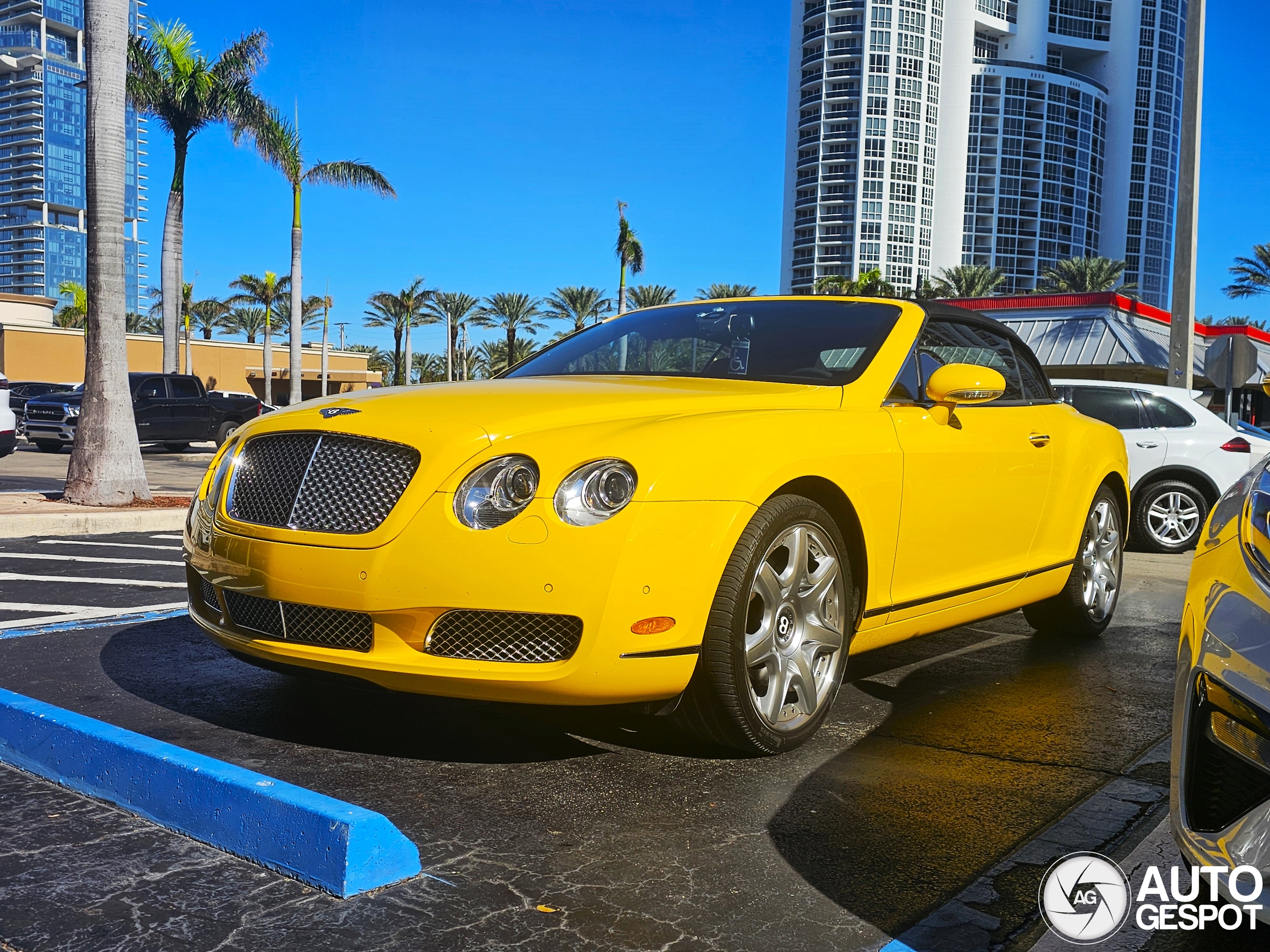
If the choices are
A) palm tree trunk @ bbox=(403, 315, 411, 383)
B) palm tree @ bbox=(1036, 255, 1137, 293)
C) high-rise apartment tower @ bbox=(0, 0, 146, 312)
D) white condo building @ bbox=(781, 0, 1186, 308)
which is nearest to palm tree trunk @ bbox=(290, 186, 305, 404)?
palm tree trunk @ bbox=(403, 315, 411, 383)

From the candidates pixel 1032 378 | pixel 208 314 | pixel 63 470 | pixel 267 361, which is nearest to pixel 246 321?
pixel 208 314

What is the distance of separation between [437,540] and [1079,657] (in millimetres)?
3485

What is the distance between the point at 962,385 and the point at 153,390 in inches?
860

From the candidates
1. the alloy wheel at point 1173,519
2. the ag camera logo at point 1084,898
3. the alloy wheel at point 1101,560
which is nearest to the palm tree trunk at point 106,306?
the alloy wheel at point 1101,560

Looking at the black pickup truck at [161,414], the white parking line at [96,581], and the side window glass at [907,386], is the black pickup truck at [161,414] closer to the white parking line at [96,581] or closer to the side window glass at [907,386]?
the white parking line at [96,581]

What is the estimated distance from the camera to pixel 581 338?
5188mm

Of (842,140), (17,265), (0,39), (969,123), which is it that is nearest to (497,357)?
(842,140)

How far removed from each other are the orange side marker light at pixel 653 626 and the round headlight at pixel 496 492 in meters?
0.44

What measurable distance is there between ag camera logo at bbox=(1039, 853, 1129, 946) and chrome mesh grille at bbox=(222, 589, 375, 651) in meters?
1.84

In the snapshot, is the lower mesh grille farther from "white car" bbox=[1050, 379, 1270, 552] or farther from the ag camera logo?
"white car" bbox=[1050, 379, 1270, 552]

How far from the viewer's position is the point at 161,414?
23.2 metres

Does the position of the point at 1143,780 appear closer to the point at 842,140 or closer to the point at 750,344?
the point at 750,344

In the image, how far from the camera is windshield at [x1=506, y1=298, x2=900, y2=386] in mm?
4383

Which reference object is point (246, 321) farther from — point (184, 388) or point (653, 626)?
point (653, 626)
